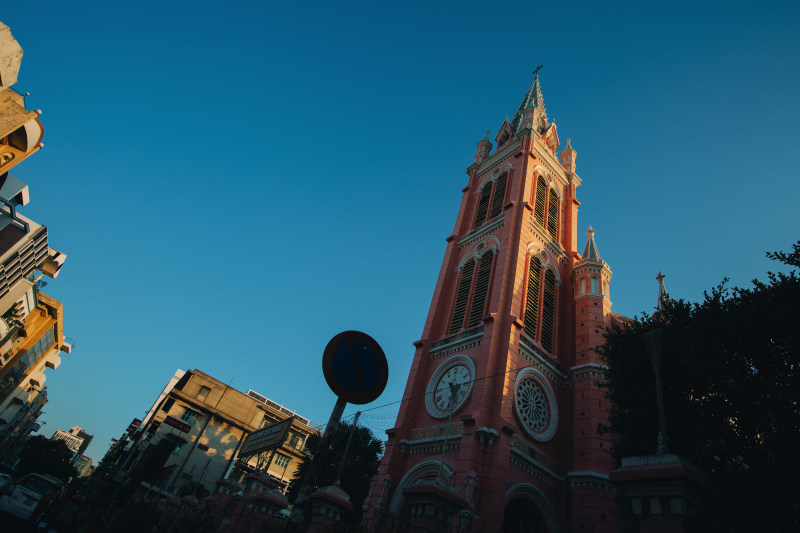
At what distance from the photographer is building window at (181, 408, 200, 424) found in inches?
1690

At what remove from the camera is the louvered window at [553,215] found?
27102 mm

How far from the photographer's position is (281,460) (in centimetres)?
4591

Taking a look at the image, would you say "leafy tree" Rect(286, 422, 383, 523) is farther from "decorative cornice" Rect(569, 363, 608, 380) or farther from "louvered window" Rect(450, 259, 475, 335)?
"decorative cornice" Rect(569, 363, 608, 380)

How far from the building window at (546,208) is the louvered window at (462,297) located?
5486mm

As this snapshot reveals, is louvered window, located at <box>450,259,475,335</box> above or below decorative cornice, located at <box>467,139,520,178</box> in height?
below

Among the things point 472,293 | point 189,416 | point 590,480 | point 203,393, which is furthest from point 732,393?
point 203,393

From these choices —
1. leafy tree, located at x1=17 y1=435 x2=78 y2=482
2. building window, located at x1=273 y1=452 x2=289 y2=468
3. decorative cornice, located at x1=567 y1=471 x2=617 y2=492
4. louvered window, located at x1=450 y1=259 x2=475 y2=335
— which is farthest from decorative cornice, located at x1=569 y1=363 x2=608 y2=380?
leafy tree, located at x1=17 y1=435 x2=78 y2=482

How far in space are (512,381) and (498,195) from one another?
47.0 ft

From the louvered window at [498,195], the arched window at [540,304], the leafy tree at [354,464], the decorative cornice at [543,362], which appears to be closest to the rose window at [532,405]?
the decorative cornice at [543,362]

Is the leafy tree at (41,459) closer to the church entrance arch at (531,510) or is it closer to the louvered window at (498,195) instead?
the church entrance arch at (531,510)

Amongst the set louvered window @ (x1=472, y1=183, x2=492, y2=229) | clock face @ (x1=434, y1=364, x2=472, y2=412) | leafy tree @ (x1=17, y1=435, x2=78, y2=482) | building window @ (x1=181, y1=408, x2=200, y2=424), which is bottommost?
leafy tree @ (x1=17, y1=435, x2=78, y2=482)

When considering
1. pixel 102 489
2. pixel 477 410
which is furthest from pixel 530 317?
pixel 102 489

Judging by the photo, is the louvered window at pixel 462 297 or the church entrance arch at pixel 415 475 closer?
the church entrance arch at pixel 415 475

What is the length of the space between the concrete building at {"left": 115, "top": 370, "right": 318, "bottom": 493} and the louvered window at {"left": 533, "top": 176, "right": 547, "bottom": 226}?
31317mm
